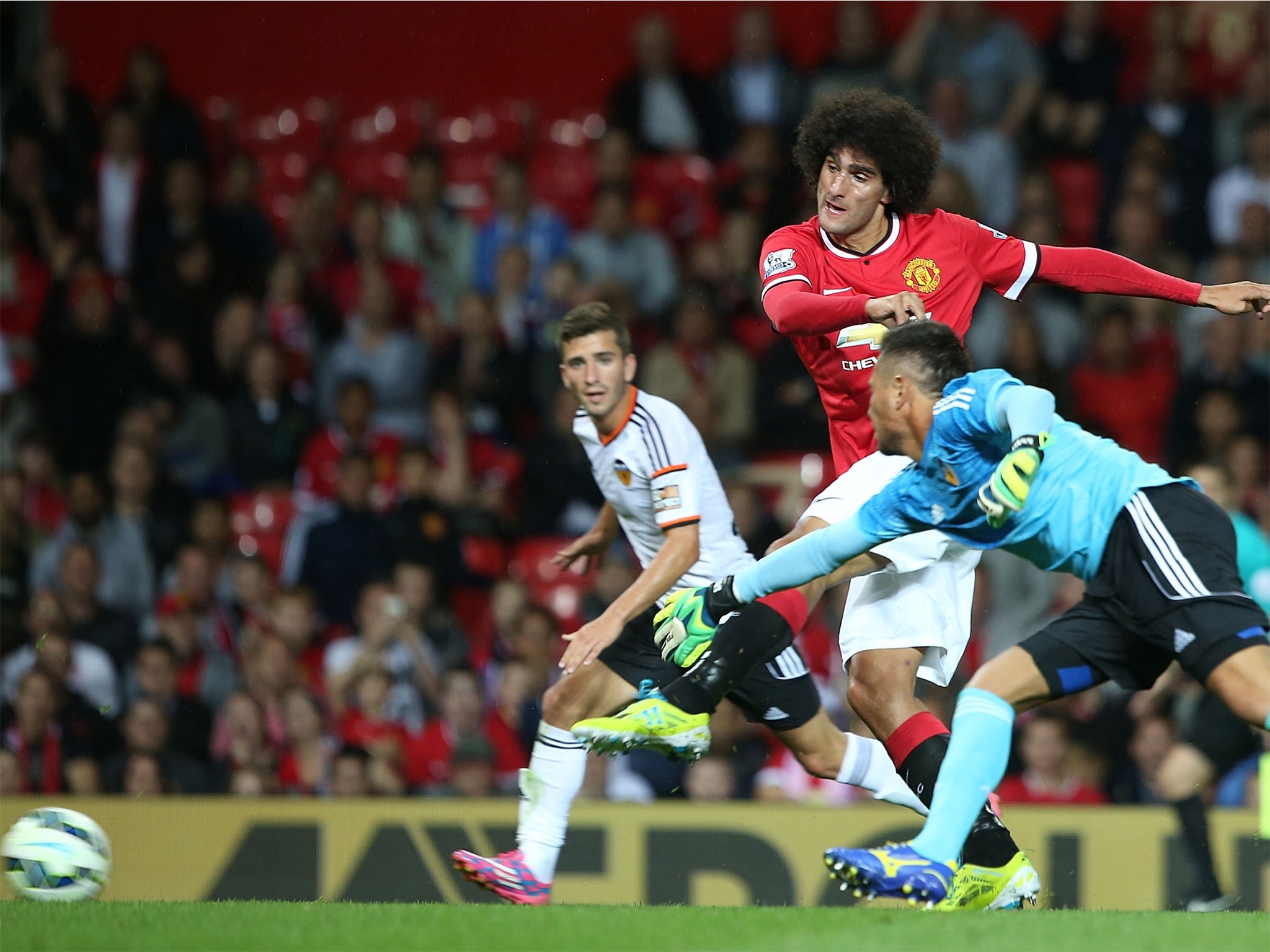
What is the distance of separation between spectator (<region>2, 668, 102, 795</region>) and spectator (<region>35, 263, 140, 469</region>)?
1.90 meters

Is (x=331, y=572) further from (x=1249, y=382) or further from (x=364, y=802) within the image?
(x=1249, y=382)

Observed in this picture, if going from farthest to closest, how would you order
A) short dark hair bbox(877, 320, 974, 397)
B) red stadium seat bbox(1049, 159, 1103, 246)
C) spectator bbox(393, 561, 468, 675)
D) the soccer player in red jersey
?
1. red stadium seat bbox(1049, 159, 1103, 246)
2. spectator bbox(393, 561, 468, 675)
3. the soccer player in red jersey
4. short dark hair bbox(877, 320, 974, 397)

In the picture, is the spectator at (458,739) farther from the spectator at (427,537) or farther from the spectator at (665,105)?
the spectator at (665,105)

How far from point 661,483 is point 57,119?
23.7 ft

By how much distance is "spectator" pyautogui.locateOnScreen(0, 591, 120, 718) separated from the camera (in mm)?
8789

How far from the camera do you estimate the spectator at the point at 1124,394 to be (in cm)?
939

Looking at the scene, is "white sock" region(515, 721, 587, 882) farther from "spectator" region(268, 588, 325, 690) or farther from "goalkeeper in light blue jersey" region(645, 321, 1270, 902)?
"spectator" region(268, 588, 325, 690)

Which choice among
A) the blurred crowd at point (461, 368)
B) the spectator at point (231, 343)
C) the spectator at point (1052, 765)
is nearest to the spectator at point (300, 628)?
the blurred crowd at point (461, 368)

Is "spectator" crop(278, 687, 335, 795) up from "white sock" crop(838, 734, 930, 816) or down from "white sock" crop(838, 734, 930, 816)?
down

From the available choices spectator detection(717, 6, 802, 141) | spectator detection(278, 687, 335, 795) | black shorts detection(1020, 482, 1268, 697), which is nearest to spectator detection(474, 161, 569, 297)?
spectator detection(717, 6, 802, 141)

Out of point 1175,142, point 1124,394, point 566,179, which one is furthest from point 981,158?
point 566,179

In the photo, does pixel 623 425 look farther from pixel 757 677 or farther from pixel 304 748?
pixel 304 748

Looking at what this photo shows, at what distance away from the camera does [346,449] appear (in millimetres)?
10023

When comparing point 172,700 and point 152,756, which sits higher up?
point 172,700
